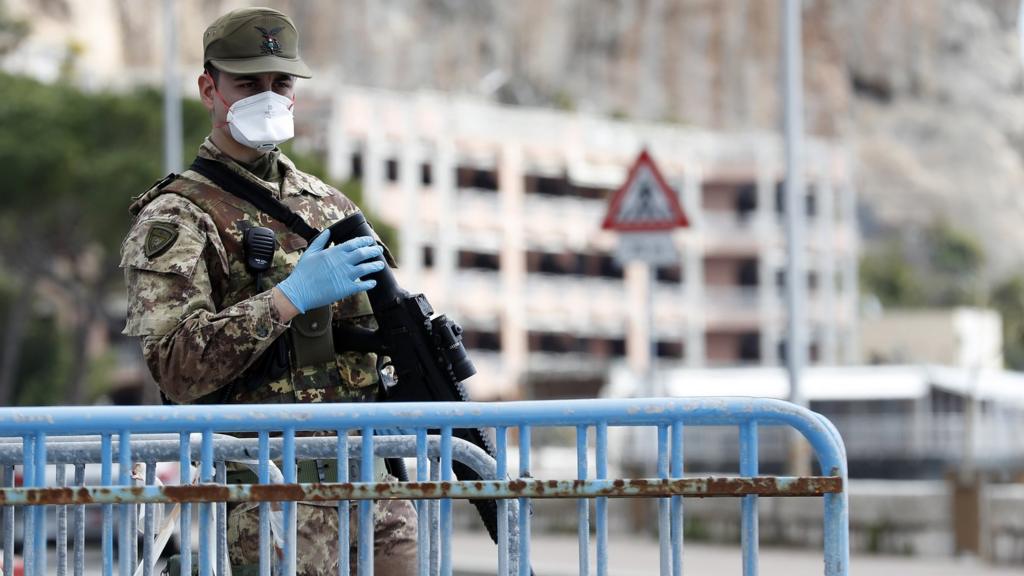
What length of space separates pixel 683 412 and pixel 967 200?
12477 centimetres

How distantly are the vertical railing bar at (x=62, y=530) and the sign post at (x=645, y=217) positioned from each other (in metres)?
11.6

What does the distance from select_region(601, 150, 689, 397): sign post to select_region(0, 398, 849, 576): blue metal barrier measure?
11781 millimetres

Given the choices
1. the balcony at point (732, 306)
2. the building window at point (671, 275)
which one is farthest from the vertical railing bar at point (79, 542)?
the balcony at point (732, 306)

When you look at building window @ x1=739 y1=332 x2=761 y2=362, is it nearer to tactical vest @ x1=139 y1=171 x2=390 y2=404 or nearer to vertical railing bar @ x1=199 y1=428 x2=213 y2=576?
tactical vest @ x1=139 y1=171 x2=390 y2=404

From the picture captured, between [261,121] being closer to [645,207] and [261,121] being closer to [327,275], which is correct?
[327,275]

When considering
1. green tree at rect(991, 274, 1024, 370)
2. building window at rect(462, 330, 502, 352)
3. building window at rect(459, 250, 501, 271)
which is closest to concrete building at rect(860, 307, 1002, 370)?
green tree at rect(991, 274, 1024, 370)

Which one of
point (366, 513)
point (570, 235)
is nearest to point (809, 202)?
point (570, 235)

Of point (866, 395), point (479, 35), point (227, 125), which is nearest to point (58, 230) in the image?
point (866, 395)

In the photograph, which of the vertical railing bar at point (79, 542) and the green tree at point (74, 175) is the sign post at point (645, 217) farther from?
the green tree at point (74, 175)

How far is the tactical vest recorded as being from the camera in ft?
14.0

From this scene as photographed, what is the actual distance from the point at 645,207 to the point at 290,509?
1210cm

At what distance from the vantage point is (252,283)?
4.32 m

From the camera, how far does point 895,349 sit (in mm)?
83062

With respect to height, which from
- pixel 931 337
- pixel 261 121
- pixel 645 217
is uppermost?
pixel 931 337
